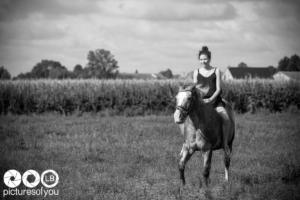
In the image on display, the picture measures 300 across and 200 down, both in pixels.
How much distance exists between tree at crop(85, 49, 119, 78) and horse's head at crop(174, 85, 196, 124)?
84.5 metres

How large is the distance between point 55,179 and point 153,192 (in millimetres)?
2253

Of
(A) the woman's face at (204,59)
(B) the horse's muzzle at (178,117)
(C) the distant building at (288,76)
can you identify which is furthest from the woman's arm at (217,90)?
(C) the distant building at (288,76)

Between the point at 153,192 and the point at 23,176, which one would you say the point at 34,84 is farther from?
the point at 153,192

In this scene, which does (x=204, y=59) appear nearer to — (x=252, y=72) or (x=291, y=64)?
(x=252, y=72)

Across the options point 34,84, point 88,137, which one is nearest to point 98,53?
point 34,84

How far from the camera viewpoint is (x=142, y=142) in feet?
43.4

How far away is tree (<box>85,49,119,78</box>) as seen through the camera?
92.4m

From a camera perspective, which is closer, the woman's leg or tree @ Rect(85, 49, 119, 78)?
the woman's leg

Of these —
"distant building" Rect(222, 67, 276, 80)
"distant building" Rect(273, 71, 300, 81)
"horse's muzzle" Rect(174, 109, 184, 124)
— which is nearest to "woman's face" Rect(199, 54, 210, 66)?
"horse's muzzle" Rect(174, 109, 184, 124)

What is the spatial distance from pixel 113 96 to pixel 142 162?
53.2 ft

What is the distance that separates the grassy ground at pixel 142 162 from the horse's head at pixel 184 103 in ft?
4.51

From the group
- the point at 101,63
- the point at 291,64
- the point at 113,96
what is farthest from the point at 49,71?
the point at 113,96

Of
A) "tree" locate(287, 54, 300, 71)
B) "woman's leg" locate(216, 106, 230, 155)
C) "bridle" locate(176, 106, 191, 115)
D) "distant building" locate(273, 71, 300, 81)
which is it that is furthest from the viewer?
"tree" locate(287, 54, 300, 71)

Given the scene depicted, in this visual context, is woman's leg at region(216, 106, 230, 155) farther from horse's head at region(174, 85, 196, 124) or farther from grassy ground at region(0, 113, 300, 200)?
horse's head at region(174, 85, 196, 124)
